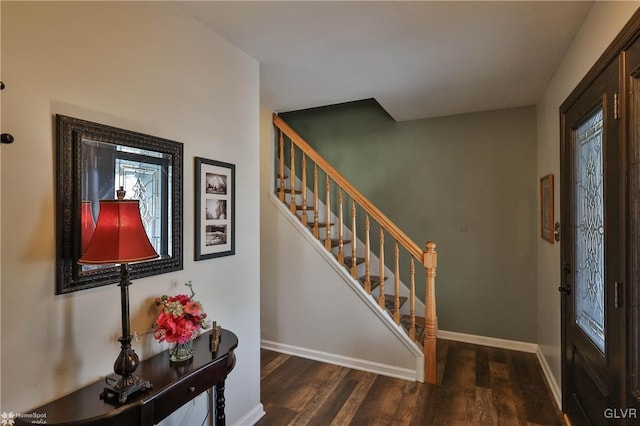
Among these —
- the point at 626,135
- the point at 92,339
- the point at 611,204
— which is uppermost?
the point at 626,135

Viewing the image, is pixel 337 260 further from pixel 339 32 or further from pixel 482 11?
pixel 482 11

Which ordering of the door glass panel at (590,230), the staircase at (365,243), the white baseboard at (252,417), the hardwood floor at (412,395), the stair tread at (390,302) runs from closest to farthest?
the door glass panel at (590,230) < the white baseboard at (252,417) < the hardwood floor at (412,395) < the staircase at (365,243) < the stair tread at (390,302)

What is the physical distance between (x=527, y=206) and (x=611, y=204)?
6.88 feet

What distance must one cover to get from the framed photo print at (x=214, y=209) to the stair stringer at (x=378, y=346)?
118 cm

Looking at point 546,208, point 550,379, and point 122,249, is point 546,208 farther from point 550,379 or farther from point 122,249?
point 122,249

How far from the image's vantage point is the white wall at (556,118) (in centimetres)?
154

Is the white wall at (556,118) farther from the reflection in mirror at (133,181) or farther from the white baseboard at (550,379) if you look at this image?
the reflection in mirror at (133,181)

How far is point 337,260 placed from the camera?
3.12 metres

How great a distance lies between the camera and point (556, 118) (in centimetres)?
249

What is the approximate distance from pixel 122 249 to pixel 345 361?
96.8 inches

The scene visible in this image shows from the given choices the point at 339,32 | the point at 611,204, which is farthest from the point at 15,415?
the point at 611,204

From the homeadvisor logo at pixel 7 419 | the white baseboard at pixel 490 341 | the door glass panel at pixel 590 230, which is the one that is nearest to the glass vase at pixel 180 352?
the homeadvisor logo at pixel 7 419

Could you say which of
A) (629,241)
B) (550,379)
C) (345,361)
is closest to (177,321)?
(629,241)

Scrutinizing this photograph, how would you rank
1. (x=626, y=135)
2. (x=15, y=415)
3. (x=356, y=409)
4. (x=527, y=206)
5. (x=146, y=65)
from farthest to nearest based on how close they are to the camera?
(x=527, y=206)
(x=356, y=409)
(x=146, y=65)
(x=626, y=135)
(x=15, y=415)
